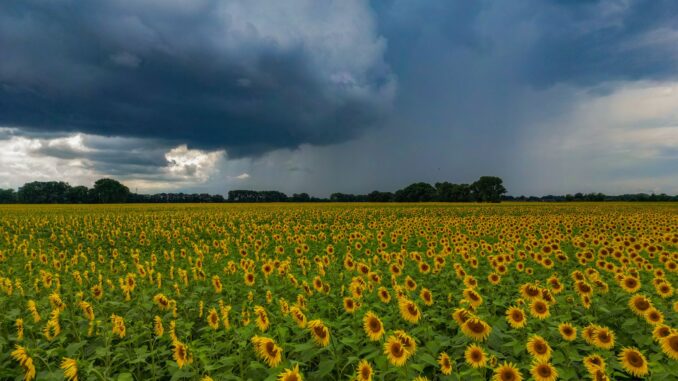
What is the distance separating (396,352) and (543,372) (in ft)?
4.81

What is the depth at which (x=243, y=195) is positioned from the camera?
355 feet

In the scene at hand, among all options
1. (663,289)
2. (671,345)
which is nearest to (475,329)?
(671,345)

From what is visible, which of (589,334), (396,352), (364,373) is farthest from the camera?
(589,334)

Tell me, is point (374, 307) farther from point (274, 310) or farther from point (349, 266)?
point (349, 266)

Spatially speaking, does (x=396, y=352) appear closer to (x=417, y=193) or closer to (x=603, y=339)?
(x=603, y=339)

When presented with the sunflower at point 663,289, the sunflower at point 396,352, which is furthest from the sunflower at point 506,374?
the sunflower at point 663,289

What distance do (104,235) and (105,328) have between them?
1747 cm

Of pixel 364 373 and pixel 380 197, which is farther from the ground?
pixel 380 197

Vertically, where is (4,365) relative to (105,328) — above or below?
below

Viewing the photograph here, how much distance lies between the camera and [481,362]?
382cm

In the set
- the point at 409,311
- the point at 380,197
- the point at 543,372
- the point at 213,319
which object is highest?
the point at 380,197

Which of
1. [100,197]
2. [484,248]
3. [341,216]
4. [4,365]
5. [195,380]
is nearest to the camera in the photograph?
[195,380]

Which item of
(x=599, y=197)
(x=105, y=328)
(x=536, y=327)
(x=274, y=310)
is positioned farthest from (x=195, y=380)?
(x=599, y=197)

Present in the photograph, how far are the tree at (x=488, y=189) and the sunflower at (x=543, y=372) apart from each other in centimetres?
10973
